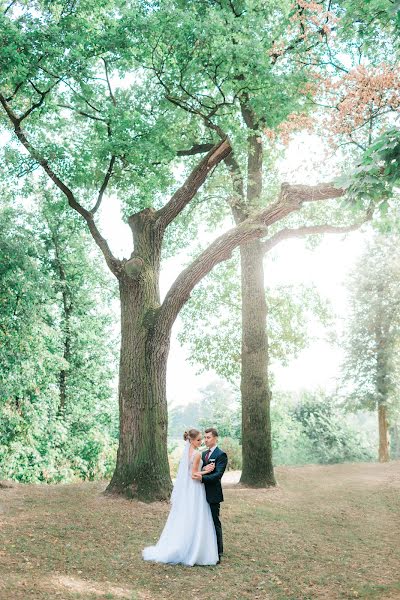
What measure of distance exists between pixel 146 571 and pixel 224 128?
30.2ft

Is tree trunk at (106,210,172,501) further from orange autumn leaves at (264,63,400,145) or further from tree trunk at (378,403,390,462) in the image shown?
tree trunk at (378,403,390,462)

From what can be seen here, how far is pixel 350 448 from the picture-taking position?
2288 cm

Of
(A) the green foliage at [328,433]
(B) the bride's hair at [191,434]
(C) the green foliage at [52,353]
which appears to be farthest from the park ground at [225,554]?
(A) the green foliage at [328,433]

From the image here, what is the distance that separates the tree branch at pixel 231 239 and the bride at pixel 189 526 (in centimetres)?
402

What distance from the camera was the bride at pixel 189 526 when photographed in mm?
6793

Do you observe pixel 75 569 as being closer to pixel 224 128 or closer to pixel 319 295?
pixel 224 128

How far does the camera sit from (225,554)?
7379 mm

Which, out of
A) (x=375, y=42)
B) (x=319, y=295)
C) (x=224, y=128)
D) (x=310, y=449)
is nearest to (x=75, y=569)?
(x=224, y=128)

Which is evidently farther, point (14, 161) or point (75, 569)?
point (14, 161)

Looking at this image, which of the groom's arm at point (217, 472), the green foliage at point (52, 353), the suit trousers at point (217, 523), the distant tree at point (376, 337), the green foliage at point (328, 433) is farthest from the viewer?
the distant tree at point (376, 337)

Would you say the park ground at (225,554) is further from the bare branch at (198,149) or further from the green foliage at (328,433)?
the green foliage at (328,433)

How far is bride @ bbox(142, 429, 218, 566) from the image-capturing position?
6793 millimetres

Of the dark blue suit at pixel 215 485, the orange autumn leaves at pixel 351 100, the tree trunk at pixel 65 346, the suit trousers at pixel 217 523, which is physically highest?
the orange autumn leaves at pixel 351 100

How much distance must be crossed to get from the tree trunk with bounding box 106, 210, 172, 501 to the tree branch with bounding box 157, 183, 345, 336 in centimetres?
36
